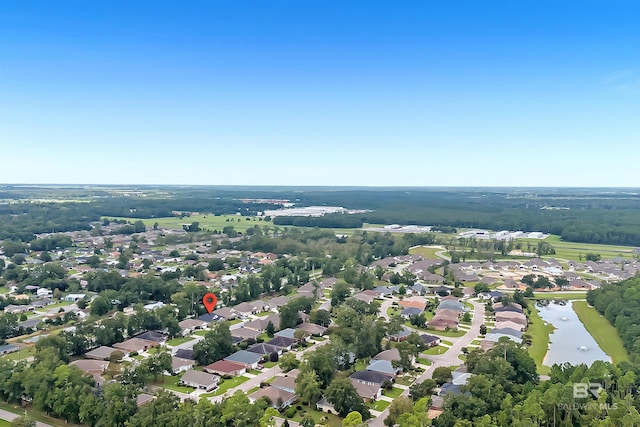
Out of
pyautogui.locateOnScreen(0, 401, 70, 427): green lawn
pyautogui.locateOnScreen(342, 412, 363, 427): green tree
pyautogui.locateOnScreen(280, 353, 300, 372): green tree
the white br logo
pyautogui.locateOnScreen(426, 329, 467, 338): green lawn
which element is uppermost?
the white br logo

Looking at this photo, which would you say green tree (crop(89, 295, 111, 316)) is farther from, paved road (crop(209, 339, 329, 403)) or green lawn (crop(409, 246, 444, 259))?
green lawn (crop(409, 246, 444, 259))

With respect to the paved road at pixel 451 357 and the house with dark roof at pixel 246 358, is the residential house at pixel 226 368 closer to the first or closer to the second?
the house with dark roof at pixel 246 358

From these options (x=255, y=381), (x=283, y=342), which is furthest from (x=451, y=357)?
(x=255, y=381)

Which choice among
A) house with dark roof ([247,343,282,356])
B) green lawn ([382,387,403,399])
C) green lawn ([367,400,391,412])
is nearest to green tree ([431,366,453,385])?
green lawn ([382,387,403,399])

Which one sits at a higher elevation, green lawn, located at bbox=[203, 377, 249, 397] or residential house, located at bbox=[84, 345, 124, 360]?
residential house, located at bbox=[84, 345, 124, 360]

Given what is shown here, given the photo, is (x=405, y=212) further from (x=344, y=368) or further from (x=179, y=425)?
(x=179, y=425)

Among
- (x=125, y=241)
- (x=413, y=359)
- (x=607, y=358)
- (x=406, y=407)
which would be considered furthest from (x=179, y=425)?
(x=125, y=241)

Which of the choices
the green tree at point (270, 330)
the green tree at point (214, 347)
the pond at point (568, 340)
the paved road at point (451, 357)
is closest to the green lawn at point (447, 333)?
the paved road at point (451, 357)
